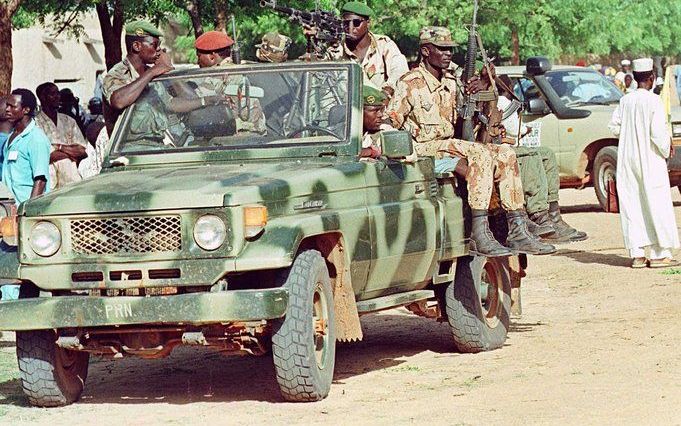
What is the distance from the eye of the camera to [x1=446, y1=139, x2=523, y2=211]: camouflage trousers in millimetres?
9508

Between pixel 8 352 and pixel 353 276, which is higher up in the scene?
pixel 353 276

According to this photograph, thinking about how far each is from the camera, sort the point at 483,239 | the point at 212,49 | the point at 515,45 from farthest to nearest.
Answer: the point at 515,45
the point at 212,49
the point at 483,239

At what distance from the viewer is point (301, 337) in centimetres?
749

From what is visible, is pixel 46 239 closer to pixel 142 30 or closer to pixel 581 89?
pixel 142 30

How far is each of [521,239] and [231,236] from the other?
2.91m

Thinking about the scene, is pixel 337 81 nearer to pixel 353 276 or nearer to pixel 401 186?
pixel 401 186

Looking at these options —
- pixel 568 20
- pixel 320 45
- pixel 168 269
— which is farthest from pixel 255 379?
pixel 568 20

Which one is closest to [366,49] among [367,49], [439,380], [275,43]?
[367,49]

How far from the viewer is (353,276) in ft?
26.8

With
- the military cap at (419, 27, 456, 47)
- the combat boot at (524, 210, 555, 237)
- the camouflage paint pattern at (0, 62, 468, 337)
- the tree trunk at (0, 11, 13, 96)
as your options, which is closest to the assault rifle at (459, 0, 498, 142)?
the military cap at (419, 27, 456, 47)

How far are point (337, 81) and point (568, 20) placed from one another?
95.6 ft

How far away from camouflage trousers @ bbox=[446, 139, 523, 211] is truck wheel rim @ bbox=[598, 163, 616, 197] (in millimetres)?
10443

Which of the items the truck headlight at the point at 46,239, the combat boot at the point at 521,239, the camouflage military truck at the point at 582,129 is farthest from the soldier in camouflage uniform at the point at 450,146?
the camouflage military truck at the point at 582,129

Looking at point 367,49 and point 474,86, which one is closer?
point 474,86
